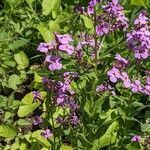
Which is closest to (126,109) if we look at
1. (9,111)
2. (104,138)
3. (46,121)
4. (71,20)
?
(104,138)

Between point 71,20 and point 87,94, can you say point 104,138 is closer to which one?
point 87,94

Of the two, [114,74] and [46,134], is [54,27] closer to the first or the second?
[46,134]

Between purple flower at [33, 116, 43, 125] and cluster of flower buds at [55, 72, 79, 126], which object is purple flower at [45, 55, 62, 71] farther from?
purple flower at [33, 116, 43, 125]

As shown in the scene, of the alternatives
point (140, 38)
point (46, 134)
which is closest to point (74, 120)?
point (46, 134)

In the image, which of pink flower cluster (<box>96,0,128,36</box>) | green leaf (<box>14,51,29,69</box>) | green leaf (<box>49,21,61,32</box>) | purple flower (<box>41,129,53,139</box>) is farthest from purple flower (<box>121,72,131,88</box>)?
green leaf (<box>14,51,29,69</box>)

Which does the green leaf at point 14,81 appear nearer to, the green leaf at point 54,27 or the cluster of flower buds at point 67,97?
the green leaf at point 54,27

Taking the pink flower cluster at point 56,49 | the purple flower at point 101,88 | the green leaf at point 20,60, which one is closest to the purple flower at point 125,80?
the purple flower at point 101,88
